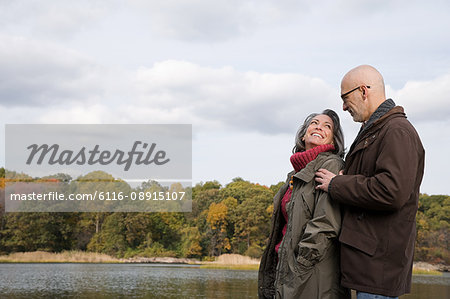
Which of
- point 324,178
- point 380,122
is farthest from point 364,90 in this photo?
point 324,178

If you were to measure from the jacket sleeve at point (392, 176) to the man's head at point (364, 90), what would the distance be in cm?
25

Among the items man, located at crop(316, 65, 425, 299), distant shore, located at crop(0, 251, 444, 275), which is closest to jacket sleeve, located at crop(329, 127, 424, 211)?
man, located at crop(316, 65, 425, 299)

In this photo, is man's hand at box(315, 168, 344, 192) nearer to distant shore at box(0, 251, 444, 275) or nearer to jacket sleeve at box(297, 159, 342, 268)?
jacket sleeve at box(297, 159, 342, 268)

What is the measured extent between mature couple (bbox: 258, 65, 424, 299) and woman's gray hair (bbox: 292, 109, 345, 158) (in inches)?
3.5

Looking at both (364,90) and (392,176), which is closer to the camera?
(392,176)

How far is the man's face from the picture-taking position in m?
2.62

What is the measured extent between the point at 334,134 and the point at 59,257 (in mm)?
41697

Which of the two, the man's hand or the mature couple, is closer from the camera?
the mature couple

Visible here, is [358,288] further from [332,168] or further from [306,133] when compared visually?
[306,133]

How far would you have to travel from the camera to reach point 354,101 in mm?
2643

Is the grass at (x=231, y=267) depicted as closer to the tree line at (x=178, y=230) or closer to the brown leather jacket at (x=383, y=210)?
the tree line at (x=178, y=230)

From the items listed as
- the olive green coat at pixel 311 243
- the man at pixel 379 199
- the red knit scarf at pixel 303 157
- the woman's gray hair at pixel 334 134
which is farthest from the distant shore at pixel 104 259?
the man at pixel 379 199

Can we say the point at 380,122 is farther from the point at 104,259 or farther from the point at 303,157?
the point at 104,259

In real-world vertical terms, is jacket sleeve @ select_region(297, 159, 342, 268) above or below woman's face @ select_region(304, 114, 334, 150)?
below
